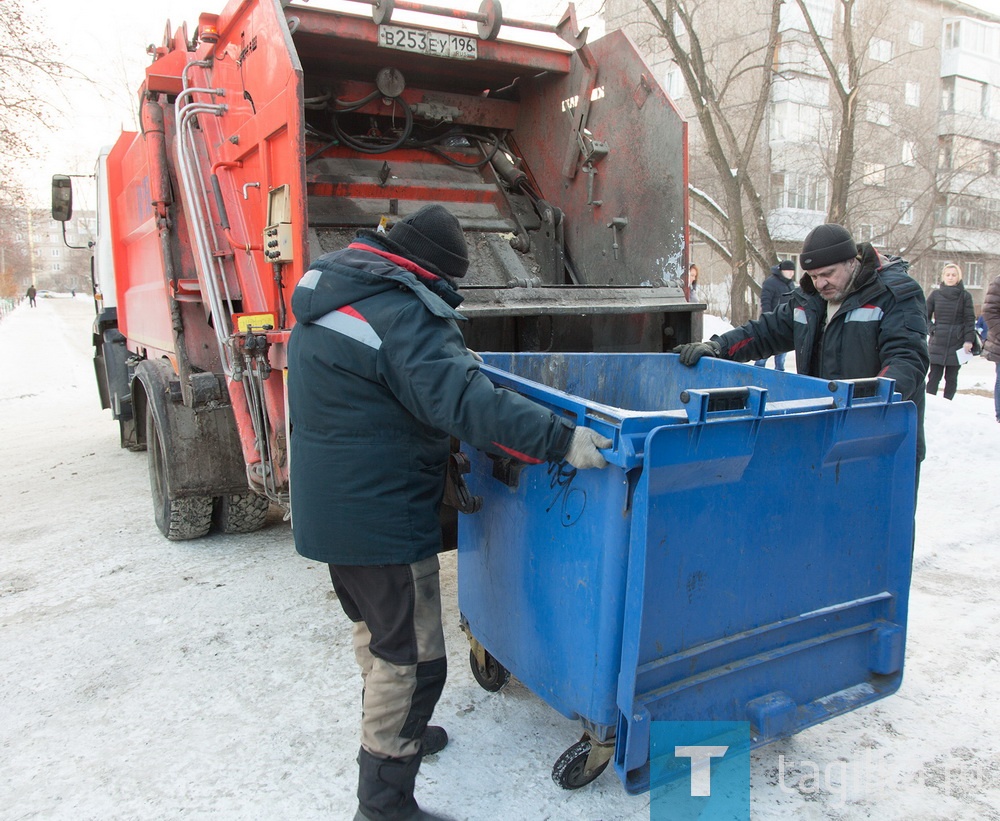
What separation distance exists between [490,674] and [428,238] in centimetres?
150

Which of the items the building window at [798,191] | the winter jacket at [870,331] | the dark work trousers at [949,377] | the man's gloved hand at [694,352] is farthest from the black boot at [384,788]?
the building window at [798,191]

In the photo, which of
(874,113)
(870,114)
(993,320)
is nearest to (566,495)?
(993,320)

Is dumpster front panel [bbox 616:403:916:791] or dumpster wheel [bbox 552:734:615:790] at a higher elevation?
dumpster front panel [bbox 616:403:916:791]

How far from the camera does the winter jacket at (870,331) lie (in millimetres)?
2729

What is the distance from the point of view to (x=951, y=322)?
8102 mm

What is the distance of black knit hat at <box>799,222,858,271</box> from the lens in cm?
283

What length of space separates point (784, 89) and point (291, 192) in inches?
902

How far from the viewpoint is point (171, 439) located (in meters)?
3.90

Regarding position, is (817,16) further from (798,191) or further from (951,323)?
(951,323)

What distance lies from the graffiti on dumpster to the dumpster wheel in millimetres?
662

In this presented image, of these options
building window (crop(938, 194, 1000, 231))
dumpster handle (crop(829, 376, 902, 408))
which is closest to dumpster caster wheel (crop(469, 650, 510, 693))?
dumpster handle (crop(829, 376, 902, 408))

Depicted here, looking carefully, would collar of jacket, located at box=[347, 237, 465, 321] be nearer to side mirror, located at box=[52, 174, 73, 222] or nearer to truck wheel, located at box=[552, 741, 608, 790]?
truck wheel, located at box=[552, 741, 608, 790]

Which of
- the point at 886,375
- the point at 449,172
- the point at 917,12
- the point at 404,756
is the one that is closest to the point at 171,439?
the point at 449,172

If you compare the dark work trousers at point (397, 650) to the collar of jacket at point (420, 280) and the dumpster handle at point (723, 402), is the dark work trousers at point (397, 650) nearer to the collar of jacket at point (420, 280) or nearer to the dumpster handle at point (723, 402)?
the collar of jacket at point (420, 280)
